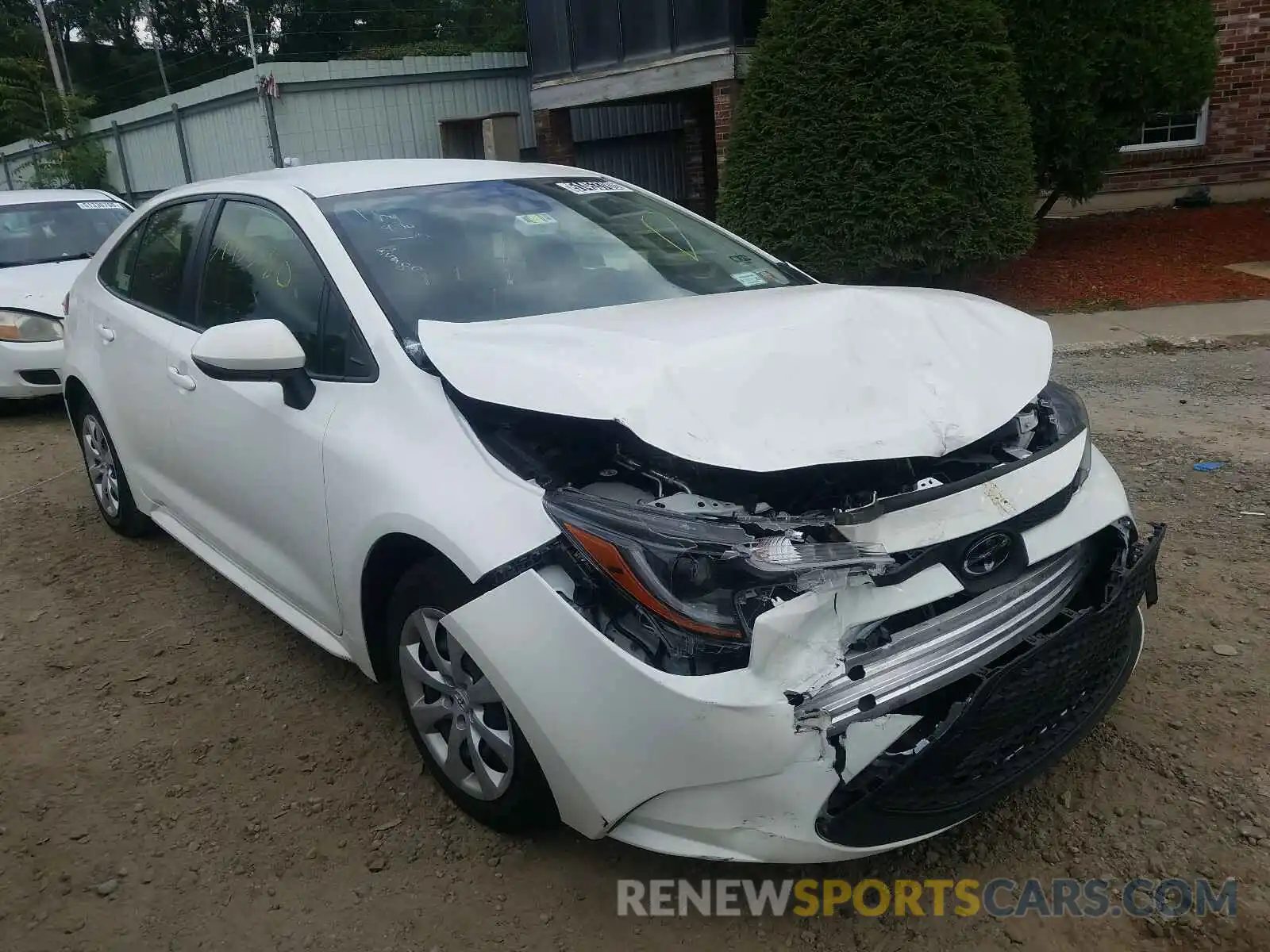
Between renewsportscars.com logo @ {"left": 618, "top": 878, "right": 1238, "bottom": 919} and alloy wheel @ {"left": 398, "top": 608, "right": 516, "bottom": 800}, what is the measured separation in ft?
1.46

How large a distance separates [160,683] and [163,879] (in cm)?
111

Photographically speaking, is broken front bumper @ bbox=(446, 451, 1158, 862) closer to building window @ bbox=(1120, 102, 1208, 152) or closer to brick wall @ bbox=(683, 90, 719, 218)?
building window @ bbox=(1120, 102, 1208, 152)

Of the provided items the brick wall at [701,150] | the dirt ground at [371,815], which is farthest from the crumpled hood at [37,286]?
the brick wall at [701,150]

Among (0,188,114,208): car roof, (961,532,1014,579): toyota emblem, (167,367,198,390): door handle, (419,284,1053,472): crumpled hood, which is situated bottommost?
(961,532,1014,579): toyota emblem

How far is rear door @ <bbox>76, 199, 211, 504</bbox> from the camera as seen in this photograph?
12.8 ft

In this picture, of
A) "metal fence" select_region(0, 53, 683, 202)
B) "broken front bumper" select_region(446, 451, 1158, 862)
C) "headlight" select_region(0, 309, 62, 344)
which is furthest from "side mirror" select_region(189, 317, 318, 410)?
"metal fence" select_region(0, 53, 683, 202)

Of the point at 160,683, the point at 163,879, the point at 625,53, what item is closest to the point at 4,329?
the point at 160,683

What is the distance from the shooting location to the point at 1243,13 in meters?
11.9

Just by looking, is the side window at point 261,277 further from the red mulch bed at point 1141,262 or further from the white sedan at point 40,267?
the red mulch bed at point 1141,262

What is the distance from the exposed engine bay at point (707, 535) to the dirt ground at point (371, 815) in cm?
74

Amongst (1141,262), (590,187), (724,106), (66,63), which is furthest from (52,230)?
(66,63)

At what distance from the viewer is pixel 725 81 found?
12000 mm

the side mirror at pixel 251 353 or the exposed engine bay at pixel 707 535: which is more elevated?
the side mirror at pixel 251 353

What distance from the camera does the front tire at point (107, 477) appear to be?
4625 mm
